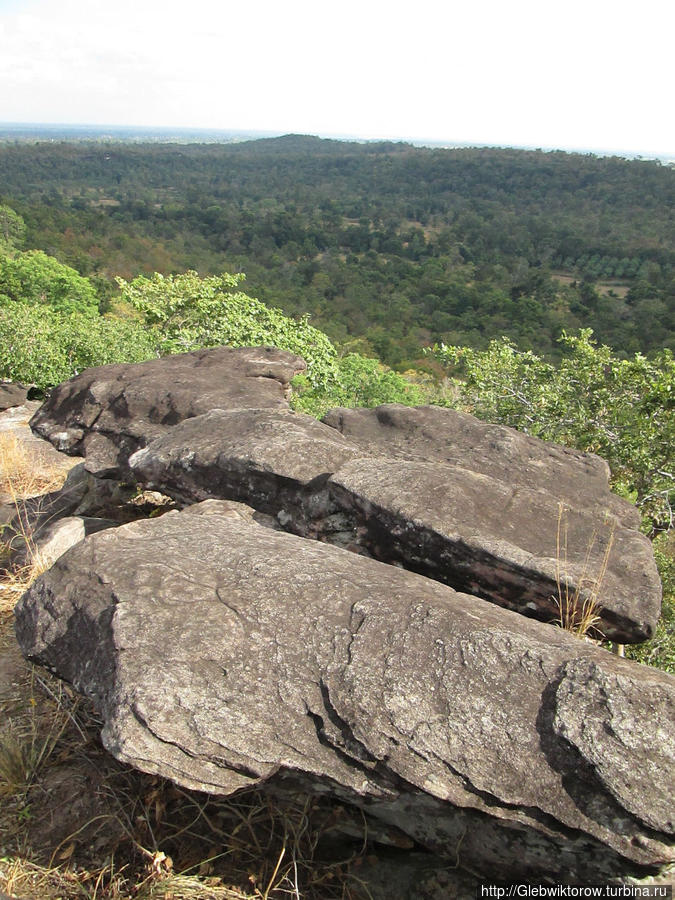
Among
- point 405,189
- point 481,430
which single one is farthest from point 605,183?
point 481,430

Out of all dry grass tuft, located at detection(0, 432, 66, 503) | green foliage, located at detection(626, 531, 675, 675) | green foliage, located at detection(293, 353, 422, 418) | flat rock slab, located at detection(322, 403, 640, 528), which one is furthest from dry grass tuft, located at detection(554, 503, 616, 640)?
green foliage, located at detection(293, 353, 422, 418)

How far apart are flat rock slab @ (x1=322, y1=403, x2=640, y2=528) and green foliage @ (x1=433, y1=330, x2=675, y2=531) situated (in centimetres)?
204

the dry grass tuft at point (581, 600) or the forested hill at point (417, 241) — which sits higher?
the dry grass tuft at point (581, 600)

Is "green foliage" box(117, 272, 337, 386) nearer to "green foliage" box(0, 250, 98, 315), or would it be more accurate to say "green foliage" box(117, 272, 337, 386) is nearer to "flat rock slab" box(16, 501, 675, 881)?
"flat rock slab" box(16, 501, 675, 881)

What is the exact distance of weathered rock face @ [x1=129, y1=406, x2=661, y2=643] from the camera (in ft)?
14.1

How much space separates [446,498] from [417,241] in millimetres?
102198

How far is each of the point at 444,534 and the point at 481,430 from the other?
2.32 m

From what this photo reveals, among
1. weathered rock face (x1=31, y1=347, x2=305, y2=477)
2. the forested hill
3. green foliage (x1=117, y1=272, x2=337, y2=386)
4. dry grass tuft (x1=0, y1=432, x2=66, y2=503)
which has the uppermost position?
weathered rock face (x1=31, y1=347, x2=305, y2=477)

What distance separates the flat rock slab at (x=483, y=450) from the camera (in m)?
5.55

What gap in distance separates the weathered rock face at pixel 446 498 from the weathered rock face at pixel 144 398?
2.44ft

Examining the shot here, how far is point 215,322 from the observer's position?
49.0ft

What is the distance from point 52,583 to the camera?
409 centimetres

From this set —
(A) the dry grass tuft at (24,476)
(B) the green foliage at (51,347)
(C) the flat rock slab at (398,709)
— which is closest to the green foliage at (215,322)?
(B) the green foliage at (51,347)

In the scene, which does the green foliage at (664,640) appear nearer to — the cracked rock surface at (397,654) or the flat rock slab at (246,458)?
the cracked rock surface at (397,654)
